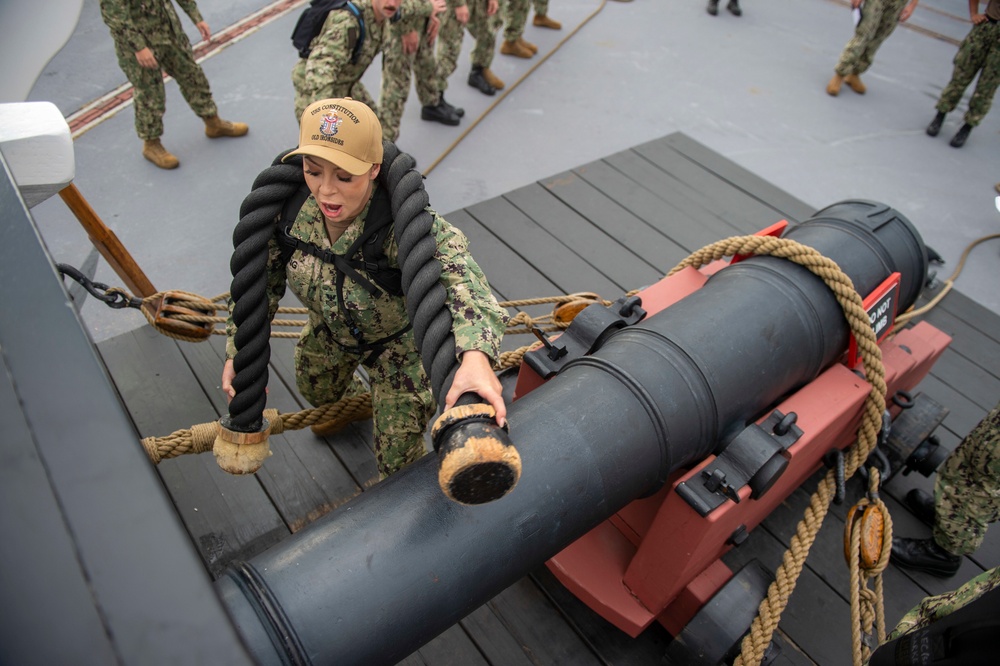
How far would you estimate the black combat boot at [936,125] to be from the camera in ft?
14.9

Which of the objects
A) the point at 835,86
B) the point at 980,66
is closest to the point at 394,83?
the point at 835,86

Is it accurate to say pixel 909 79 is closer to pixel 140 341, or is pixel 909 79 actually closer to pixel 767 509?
pixel 767 509

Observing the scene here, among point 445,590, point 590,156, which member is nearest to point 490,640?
point 445,590

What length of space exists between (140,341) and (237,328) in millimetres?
1193

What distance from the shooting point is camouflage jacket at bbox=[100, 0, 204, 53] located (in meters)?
3.17

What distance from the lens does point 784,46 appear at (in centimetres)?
541

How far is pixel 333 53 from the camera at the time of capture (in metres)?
2.72

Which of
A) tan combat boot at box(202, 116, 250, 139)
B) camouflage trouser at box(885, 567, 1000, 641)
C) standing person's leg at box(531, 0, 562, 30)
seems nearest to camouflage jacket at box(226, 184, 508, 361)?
camouflage trouser at box(885, 567, 1000, 641)

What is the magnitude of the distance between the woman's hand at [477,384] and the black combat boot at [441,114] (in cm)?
314

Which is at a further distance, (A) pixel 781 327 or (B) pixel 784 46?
(B) pixel 784 46

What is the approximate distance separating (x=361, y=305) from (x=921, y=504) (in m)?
2.09

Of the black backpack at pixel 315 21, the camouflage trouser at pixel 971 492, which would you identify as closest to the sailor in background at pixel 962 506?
the camouflage trouser at pixel 971 492

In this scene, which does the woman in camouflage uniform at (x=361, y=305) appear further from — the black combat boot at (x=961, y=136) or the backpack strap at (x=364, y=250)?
the black combat boot at (x=961, y=136)

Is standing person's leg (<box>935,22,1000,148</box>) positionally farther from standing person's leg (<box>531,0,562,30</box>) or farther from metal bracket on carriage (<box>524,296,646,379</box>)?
metal bracket on carriage (<box>524,296,646,379</box>)
